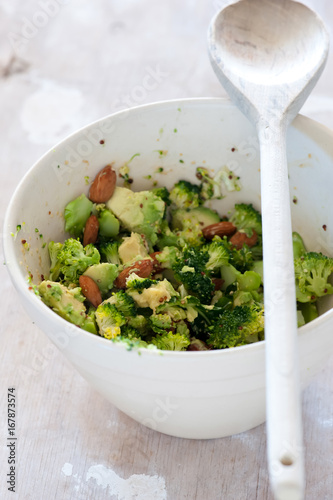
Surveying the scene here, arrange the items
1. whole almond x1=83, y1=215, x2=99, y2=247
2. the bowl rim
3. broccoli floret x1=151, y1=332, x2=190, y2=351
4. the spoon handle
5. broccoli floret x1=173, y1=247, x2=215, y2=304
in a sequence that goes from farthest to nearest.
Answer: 1. whole almond x1=83, y1=215, x2=99, y2=247
2. broccoli floret x1=173, y1=247, x2=215, y2=304
3. broccoli floret x1=151, y1=332, x2=190, y2=351
4. the bowl rim
5. the spoon handle

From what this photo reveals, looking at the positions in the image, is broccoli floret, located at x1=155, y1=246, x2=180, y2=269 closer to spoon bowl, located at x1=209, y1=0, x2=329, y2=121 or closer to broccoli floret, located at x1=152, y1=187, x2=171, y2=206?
broccoli floret, located at x1=152, y1=187, x2=171, y2=206

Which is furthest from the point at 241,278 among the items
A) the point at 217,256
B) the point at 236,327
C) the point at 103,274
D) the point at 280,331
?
the point at 280,331

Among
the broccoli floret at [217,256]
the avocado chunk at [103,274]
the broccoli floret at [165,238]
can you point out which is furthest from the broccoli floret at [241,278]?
the avocado chunk at [103,274]

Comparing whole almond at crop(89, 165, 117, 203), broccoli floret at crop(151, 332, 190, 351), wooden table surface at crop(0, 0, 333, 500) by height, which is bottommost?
wooden table surface at crop(0, 0, 333, 500)

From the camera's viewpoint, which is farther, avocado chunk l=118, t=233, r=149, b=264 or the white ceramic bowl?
avocado chunk l=118, t=233, r=149, b=264

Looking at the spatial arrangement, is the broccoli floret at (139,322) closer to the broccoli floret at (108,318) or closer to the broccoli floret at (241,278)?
the broccoli floret at (108,318)

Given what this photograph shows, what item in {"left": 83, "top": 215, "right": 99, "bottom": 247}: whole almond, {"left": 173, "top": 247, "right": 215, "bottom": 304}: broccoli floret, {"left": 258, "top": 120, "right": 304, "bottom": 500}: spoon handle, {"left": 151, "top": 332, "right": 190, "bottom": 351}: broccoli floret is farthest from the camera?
{"left": 83, "top": 215, "right": 99, "bottom": 247}: whole almond

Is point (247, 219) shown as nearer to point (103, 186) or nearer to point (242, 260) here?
point (242, 260)

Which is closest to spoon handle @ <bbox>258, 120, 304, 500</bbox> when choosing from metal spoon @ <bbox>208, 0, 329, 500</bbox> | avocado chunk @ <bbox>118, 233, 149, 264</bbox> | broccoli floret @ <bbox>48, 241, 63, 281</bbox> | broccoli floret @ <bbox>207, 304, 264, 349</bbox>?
metal spoon @ <bbox>208, 0, 329, 500</bbox>
